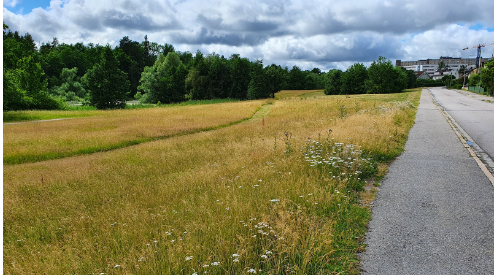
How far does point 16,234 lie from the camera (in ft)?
17.5

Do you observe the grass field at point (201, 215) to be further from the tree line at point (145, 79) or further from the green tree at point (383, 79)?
the green tree at point (383, 79)

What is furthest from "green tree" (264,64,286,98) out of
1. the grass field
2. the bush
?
the bush

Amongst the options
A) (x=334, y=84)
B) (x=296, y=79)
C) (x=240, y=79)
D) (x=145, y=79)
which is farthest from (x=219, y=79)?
(x=296, y=79)

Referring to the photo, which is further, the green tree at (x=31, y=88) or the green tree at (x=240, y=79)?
the green tree at (x=240, y=79)

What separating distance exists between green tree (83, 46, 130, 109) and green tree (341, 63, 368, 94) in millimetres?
59513

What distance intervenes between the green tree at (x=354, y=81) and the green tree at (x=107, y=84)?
59513 millimetres

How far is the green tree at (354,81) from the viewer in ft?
300

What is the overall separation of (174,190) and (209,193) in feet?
3.04

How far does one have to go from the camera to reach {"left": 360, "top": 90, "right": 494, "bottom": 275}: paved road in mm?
3855

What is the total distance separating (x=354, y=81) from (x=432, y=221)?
93342 mm

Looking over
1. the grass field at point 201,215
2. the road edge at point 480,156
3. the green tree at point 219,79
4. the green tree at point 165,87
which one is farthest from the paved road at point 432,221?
the green tree at point 219,79

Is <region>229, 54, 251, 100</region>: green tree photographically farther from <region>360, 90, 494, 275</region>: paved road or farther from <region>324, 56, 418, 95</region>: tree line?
<region>360, 90, 494, 275</region>: paved road

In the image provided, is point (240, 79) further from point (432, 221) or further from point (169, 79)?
point (432, 221)

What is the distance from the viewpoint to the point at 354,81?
303 feet
